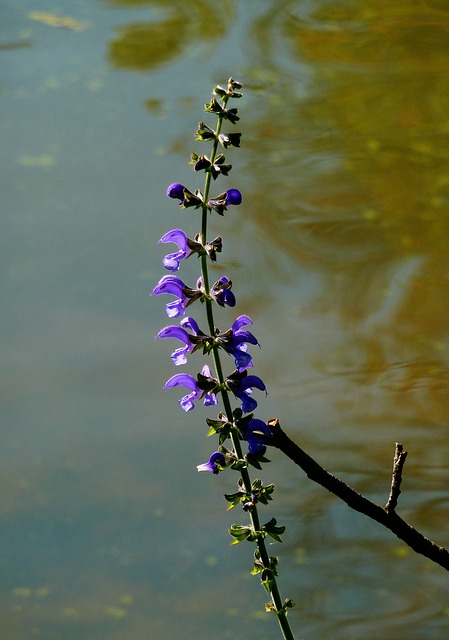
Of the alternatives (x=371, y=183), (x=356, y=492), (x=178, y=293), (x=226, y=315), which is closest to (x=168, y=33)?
(x=371, y=183)

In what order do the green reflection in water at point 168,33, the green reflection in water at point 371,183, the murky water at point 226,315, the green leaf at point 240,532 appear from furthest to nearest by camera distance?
the green reflection in water at point 168,33 → the green reflection in water at point 371,183 → the murky water at point 226,315 → the green leaf at point 240,532

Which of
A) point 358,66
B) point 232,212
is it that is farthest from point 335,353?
point 358,66

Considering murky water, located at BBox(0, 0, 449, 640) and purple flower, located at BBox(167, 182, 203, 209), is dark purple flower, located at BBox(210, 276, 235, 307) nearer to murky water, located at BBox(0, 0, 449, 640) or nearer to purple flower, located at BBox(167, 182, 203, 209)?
purple flower, located at BBox(167, 182, 203, 209)

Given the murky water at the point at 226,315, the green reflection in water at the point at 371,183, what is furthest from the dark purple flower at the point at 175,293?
the green reflection in water at the point at 371,183

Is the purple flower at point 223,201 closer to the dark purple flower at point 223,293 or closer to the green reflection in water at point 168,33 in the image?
the dark purple flower at point 223,293

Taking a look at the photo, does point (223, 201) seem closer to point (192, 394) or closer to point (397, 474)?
point (192, 394)

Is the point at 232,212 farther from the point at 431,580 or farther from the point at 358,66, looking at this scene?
the point at 431,580

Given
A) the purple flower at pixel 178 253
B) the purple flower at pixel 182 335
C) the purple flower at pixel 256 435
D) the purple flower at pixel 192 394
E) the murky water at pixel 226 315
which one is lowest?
the purple flower at pixel 256 435

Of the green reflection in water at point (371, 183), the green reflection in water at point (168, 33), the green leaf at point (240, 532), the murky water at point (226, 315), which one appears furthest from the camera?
the green reflection in water at point (168, 33)
